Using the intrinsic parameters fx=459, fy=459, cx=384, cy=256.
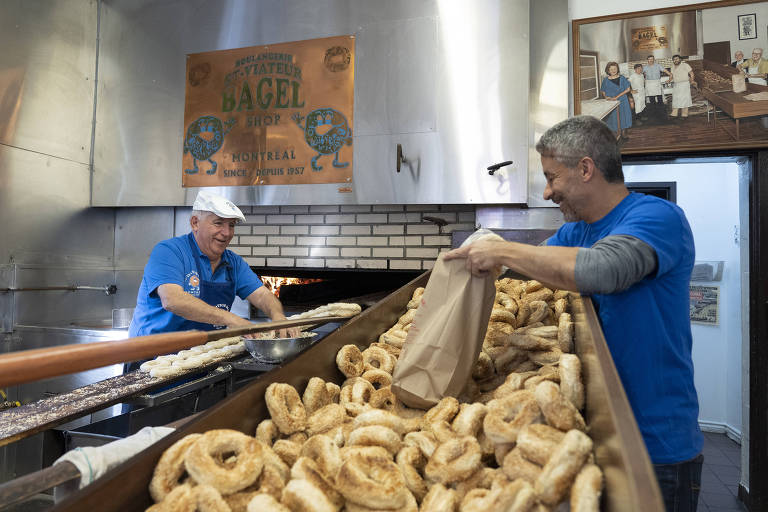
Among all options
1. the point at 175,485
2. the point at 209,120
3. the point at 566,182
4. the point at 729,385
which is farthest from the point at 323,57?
the point at 729,385

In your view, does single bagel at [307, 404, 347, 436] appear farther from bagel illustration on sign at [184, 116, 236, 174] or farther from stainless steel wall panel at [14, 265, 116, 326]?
stainless steel wall panel at [14, 265, 116, 326]

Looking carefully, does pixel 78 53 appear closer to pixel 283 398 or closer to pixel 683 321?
pixel 283 398

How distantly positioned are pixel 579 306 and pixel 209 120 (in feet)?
14.0

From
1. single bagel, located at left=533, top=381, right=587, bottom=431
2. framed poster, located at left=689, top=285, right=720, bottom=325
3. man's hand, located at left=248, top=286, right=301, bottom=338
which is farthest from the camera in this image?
framed poster, located at left=689, top=285, right=720, bottom=325

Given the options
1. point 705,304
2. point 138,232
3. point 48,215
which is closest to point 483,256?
point 138,232

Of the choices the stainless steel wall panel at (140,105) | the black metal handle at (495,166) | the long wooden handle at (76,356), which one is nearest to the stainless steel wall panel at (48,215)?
the stainless steel wall panel at (140,105)

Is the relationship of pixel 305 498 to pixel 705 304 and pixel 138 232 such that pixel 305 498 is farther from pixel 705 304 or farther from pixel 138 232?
pixel 705 304

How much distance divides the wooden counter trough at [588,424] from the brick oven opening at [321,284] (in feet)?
9.98

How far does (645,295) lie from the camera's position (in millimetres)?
1443

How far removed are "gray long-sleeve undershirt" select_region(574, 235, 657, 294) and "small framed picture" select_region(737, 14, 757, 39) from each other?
3.32m

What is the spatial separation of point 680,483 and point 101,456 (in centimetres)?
169

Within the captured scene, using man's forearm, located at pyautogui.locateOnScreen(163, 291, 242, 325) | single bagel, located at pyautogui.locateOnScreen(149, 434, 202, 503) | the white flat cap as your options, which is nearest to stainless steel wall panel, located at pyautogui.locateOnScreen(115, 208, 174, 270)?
the white flat cap

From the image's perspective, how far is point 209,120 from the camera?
4.67m

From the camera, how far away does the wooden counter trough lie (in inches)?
24.7
